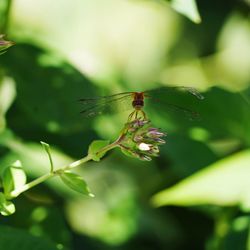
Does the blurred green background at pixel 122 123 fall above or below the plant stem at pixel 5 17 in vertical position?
below

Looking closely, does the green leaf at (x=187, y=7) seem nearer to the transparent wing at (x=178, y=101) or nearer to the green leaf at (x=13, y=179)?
the transparent wing at (x=178, y=101)

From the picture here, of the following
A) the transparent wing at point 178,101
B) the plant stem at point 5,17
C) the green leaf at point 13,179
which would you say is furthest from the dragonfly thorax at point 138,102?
the plant stem at point 5,17

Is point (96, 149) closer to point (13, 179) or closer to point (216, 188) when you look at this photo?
point (13, 179)

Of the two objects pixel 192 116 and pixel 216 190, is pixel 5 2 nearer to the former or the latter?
pixel 192 116

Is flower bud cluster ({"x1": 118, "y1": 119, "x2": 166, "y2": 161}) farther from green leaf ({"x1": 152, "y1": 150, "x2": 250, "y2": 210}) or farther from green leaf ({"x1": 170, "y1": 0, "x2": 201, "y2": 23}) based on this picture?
green leaf ({"x1": 152, "y1": 150, "x2": 250, "y2": 210})

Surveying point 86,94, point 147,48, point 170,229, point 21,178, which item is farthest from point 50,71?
point 147,48
